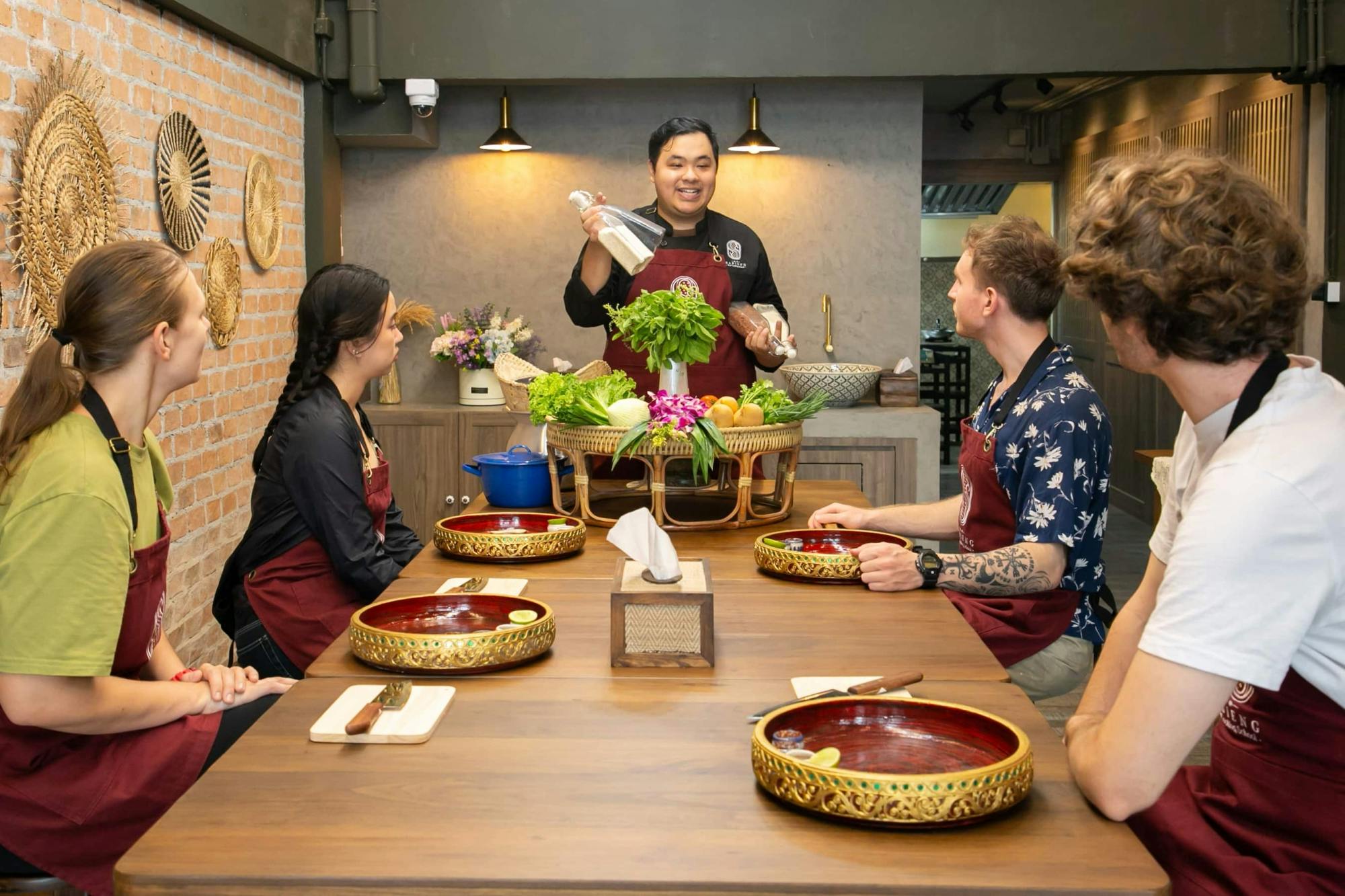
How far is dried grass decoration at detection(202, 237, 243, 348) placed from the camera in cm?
445

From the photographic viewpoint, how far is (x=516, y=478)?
10.5ft

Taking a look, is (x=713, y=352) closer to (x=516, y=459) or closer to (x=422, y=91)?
(x=516, y=459)

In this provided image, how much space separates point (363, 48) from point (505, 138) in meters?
0.71

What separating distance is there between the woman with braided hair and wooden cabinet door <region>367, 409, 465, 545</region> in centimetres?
300

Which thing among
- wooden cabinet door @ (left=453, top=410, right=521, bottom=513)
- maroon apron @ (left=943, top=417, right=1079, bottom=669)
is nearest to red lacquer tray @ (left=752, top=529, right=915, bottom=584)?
maroon apron @ (left=943, top=417, right=1079, bottom=669)

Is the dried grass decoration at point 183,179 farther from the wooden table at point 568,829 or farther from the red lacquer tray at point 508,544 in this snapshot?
the wooden table at point 568,829

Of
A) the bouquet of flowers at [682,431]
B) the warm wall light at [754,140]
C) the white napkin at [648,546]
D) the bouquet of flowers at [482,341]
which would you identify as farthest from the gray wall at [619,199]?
the white napkin at [648,546]

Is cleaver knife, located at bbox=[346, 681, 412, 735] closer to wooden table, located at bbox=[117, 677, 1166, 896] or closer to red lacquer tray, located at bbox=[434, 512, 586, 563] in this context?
wooden table, located at bbox=[117, 677, 1166, 896]

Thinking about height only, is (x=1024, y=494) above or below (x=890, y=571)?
above

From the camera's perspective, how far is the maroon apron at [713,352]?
4102mm

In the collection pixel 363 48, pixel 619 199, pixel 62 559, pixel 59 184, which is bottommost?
pixel 62 559

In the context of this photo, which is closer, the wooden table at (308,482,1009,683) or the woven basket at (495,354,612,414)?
the wooden table at (308,482,1009,683)

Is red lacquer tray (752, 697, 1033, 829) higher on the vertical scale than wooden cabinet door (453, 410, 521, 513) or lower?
lower

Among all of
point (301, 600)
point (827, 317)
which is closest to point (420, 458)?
point (827, 317)
